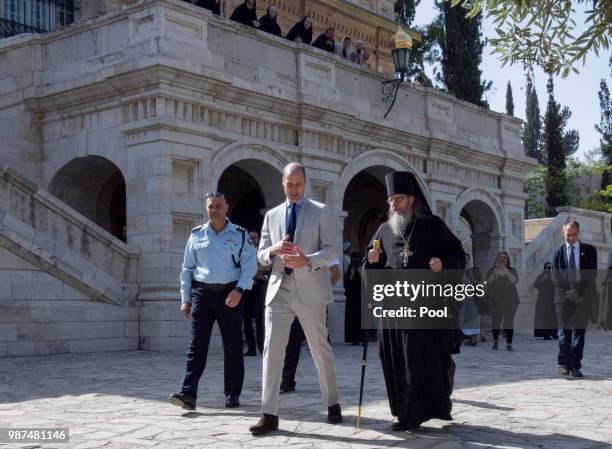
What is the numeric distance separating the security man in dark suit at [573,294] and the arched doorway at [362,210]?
12725mm

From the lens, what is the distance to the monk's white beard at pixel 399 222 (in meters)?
6.98

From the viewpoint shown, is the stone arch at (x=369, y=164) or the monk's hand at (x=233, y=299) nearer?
the monk's hand at (x=233, y=299)

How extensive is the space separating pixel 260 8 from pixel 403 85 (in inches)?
237

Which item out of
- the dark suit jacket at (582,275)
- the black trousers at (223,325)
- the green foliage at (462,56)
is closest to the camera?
the black trousers at (223,325)

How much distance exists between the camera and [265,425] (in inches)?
256

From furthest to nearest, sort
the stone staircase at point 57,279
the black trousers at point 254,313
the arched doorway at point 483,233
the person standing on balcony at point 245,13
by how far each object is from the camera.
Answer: the arched doorway at point 483,233 → the person standing on balcony at point 245,13 → the black trousers at point 254,313 → the stone staircase at point 57,279

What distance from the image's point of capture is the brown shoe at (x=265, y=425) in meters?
6.45

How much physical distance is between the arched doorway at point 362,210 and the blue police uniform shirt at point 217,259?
15.8 meters

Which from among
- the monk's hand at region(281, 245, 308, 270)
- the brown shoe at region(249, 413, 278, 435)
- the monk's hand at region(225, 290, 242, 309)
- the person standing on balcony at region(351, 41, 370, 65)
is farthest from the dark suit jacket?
the person standing on balcony at region(351, 41, 370, 65)

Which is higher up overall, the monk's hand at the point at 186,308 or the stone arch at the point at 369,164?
the stone arch at the point at 369,164

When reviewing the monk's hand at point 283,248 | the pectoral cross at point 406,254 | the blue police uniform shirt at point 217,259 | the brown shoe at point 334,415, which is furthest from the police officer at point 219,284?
the pectoral cross at point 406,254

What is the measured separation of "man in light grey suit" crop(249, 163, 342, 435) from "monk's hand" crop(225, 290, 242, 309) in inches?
29.6

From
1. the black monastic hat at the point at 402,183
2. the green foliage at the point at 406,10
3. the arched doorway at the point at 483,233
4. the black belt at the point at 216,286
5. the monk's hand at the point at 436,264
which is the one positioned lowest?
the black belt at the point at 216,286

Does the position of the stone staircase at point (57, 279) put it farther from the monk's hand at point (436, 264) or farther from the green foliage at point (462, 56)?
the green foliage at point (462, 56)
